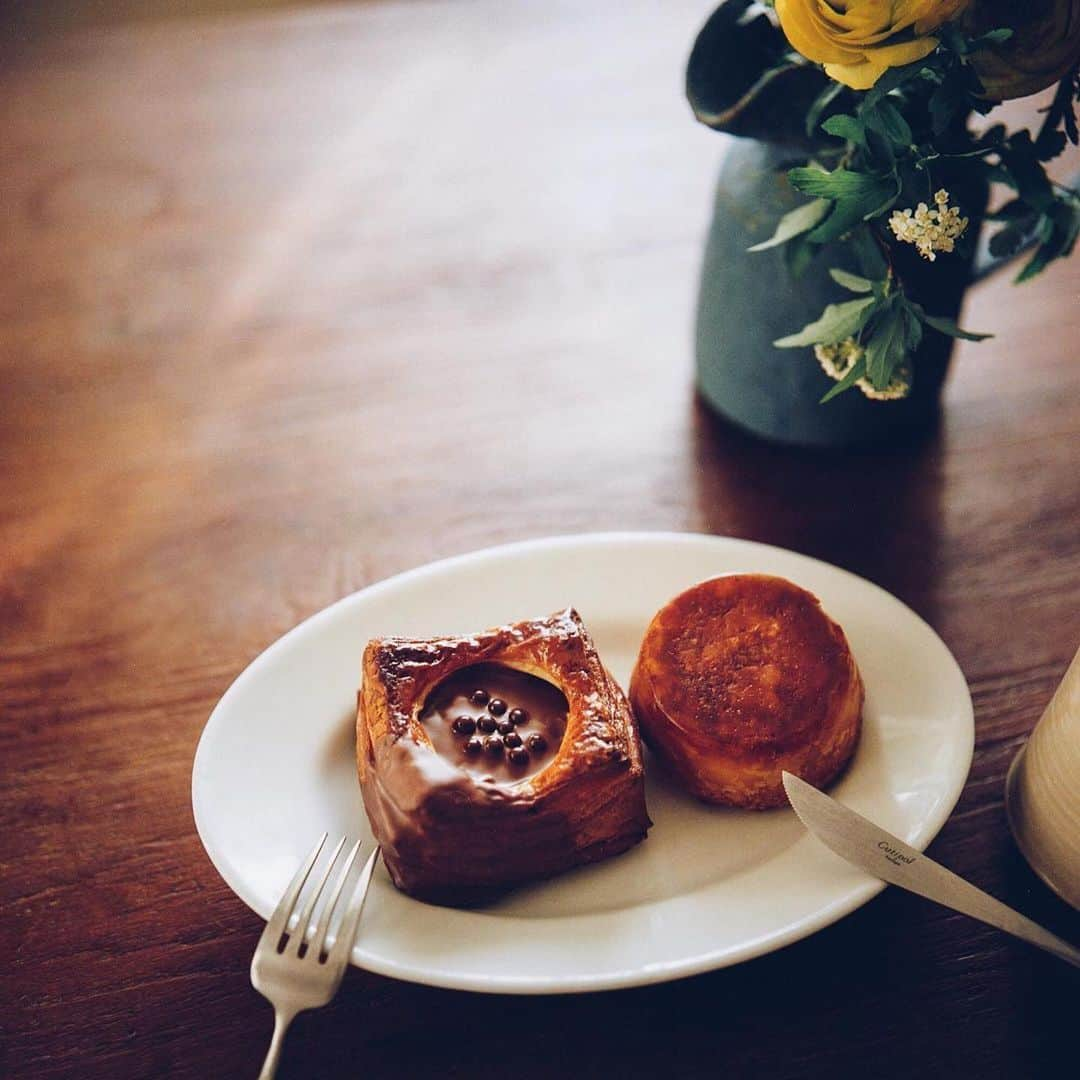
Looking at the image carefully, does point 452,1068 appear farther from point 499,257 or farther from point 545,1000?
point 499,257

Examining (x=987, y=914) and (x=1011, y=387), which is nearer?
(x=987, y=914)

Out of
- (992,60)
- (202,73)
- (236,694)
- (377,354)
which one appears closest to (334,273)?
(377,354)

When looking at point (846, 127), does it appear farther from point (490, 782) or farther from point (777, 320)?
point (490, 782)

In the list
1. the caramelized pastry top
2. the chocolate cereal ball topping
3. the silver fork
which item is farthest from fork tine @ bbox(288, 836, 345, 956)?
the caramelized pastry top

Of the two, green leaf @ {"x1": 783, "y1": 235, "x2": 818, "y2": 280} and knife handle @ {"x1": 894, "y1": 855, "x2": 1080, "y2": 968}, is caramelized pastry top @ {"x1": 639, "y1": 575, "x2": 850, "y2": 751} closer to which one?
knife handle @ {"x1": 894, "y1": 855, "x2": 1080, "y2": 968}

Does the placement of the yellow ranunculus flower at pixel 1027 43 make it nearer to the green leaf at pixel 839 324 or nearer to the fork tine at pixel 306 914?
the green leaf at pixel 839 324

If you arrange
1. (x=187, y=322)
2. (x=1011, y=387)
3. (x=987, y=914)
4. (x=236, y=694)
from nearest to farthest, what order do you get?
(x=987, y=914), (x=236, y=694), (x=1011, y=387), (x=187, y=322)

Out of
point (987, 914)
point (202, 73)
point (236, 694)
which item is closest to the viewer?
point (987, 914)

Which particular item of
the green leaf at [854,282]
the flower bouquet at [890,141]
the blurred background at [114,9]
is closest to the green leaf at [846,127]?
the flower bouquet at [890,141]
